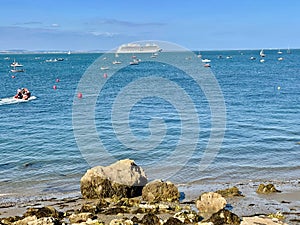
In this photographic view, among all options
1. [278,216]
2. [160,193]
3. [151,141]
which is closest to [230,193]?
[160,193]

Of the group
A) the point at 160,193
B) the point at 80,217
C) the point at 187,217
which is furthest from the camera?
the point at 160,193

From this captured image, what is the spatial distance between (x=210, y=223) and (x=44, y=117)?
3565cm

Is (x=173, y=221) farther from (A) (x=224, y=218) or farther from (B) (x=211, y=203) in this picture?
(B) (x=211, y=203)

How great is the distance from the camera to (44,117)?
48.8 metres

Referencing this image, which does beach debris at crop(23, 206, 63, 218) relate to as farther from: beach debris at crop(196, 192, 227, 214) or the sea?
beach debris at crop(196, 192, 227, 214)

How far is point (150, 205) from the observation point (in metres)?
18.5

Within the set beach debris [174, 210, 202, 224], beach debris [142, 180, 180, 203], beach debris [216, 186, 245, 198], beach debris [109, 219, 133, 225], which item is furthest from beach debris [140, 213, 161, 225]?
beach debris [216, 186, 245, 198]

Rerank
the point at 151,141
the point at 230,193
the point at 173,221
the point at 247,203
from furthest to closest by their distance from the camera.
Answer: the point at 151,141
the point at 230,193
the point at 247,203
the point at 173,221

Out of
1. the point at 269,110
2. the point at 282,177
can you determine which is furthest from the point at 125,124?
the point at 282,177

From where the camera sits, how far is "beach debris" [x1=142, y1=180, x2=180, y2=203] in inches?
783

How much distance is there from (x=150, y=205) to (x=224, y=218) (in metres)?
3.37

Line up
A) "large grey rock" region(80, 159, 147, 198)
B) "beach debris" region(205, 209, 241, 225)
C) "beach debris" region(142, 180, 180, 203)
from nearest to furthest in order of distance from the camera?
1. "beach debris" region(205, 209, 241, 225)
2. "beach debris" region(142, 180, 180, 203)
3. "large grey rock" region(80, 159, 147, 198)

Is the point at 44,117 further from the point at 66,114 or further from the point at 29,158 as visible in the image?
the point at 29,158

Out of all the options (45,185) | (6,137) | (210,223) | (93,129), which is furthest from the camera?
(93,129)
